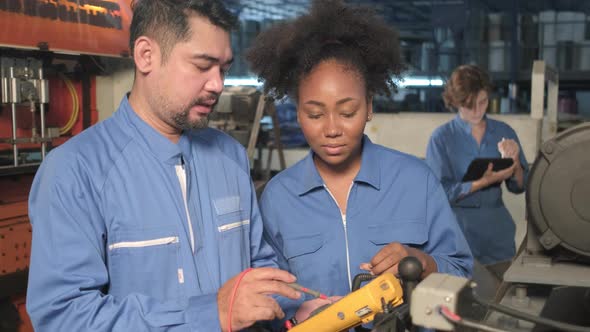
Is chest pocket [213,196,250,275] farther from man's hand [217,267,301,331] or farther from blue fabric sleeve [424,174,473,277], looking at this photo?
blue fabric sleeve [424,174,473,277]

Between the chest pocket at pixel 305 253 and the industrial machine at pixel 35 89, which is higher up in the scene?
the industrial machine at pixel 35 89

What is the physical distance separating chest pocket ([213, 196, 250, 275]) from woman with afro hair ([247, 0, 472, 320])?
0.12 metres

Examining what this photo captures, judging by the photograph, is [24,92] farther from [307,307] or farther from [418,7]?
[418,7]

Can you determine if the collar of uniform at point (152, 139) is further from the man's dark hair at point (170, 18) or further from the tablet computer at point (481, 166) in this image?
the tablet computer at point (481, 166)

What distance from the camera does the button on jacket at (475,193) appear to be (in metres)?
2.52

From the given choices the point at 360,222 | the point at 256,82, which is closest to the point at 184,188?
the point at 360,222

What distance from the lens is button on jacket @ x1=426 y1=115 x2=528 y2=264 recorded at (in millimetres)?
2518

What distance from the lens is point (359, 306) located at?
825mm

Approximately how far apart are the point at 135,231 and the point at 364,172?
0.50 metres

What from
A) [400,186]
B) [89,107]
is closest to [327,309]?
[400,186]

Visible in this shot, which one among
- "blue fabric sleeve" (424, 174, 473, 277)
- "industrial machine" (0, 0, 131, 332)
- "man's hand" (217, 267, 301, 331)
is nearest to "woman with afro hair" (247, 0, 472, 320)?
"blue fabric sleeve" (424, 174, 473, 277)

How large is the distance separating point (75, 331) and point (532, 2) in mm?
5595

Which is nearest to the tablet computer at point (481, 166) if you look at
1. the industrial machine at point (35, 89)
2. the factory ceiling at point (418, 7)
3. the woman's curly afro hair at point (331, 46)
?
the woman's curly afro hair at point (331, 46)

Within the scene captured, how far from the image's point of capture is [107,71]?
2434 millimetres
